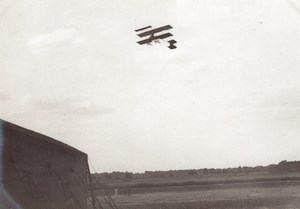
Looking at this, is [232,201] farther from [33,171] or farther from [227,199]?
[33,171]

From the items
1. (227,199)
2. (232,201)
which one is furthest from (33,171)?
(227,199)

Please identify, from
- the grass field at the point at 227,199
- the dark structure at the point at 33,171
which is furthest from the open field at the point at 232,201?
the dark structure at the point at 33,171

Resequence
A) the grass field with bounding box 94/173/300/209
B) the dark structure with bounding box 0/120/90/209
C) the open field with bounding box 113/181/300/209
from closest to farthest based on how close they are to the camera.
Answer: the dark structure with bounding box 0/120/90/209
the open field with bounding box 113/181/300/209
the grass field with bounding box 94/173/300/209

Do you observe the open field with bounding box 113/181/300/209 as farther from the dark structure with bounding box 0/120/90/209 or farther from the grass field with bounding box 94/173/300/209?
the dark structure with bounding box 0/120/90/209

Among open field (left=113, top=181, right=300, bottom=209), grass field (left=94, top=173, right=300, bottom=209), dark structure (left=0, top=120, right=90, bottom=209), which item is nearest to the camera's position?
dark structure (left=0, top=120, right=90, bottom=209)

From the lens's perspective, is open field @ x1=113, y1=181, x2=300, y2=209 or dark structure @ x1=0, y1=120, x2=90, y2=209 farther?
open field @ x1=113, y1=181, x2=300, y2=209

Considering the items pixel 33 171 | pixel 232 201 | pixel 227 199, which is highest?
pixel 33 171

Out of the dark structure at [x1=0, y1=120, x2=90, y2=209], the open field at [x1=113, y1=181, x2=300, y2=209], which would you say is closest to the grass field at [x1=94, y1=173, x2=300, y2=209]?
the open field at [x1=113, y1=181, x2=300, y2=209]

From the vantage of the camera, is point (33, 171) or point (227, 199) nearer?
point (33, 171)
